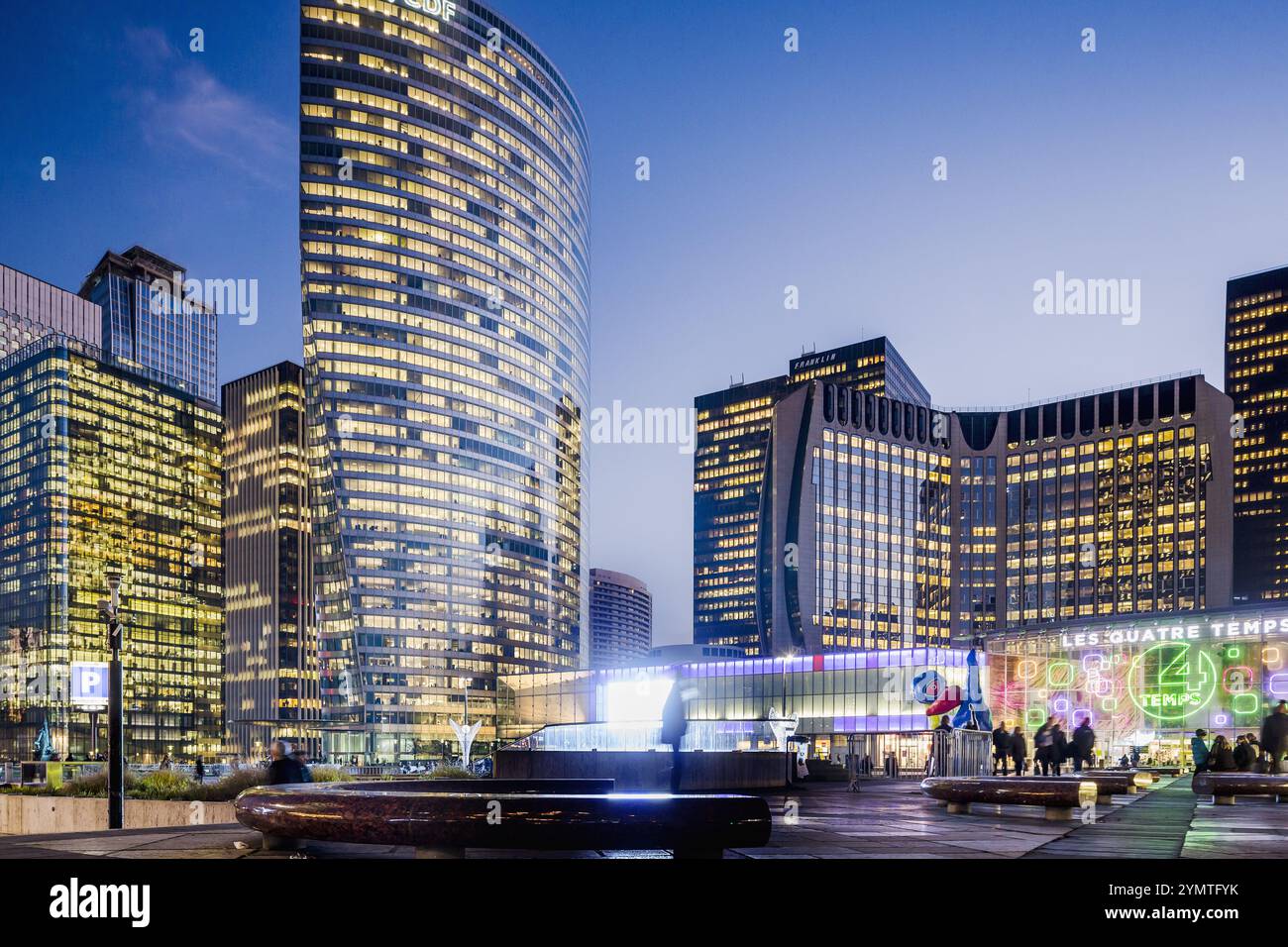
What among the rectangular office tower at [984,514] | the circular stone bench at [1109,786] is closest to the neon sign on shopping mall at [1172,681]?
the circular stone bench at [1109,786]

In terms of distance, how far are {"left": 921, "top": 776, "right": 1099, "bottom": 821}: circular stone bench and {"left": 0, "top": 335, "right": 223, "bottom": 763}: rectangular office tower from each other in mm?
161796

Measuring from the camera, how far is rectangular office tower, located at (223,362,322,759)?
7456 inches

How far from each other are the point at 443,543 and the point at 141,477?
64.8 m

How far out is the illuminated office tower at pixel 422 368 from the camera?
515 feet

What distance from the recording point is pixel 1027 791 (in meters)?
15.5

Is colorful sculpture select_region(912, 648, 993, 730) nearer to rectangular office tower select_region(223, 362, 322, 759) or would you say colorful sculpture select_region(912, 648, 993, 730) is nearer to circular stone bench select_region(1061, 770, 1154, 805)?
circular stone bench select_region(1061, 770, 1154, 805)

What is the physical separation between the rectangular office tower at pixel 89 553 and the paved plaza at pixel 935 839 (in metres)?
161

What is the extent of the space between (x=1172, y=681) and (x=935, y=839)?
141ft

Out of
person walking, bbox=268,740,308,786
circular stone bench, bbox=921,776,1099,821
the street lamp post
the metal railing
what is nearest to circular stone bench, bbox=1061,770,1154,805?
circular stone bench, bbox=921,776,1099,821

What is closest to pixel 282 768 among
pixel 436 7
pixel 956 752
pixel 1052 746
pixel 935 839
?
pixel 935 839

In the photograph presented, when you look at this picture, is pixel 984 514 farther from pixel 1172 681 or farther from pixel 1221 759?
pixel 1221 759
